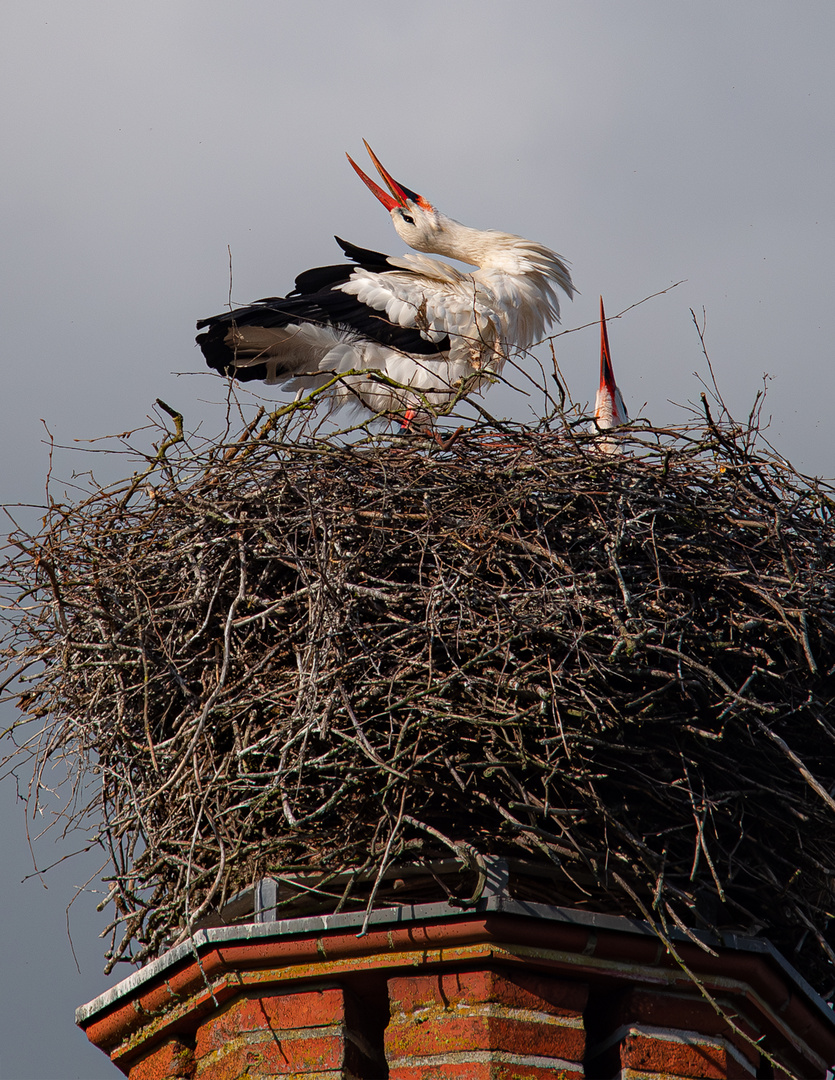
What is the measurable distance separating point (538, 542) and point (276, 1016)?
1676mm

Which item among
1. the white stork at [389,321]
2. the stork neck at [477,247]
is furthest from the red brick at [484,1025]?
the stork neck at [477,247]

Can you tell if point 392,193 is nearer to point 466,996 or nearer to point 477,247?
point 477,247

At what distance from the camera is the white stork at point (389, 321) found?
7805 millimetres

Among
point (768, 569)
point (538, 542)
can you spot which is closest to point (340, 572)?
point (538, 542)

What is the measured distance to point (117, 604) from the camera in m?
4.76

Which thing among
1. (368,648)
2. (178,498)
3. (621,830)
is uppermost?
(178,498)

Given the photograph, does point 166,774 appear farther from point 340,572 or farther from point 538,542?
point 538,542

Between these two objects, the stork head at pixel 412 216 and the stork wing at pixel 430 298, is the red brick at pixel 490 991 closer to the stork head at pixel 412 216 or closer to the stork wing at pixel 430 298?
the stork wing at pixel 430 298

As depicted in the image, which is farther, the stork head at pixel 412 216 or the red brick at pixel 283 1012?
the stork head at pixel 412 216

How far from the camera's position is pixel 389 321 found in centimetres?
784

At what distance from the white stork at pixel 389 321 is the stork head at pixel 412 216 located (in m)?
0.46

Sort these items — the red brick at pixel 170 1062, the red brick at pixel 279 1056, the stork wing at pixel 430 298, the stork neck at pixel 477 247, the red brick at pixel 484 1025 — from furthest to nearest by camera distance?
the stork neck at pixel 477 247 < the stork wing at pixel 430 298 < the red brick at pixel 170 1062 < the red brick at pixel 279 1056 < the red brick at pixel 484 1025

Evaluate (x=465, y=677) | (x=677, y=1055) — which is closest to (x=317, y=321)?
(x=465, y=677)

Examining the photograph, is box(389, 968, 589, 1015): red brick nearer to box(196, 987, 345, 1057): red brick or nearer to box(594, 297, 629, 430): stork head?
box(196, 987, 345, 1057): red brick
